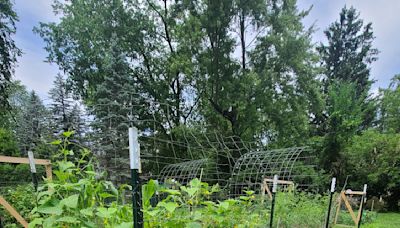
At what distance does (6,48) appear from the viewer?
756cm

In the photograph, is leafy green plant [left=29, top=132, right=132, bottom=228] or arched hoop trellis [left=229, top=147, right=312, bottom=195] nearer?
leafy green plant [left=29, top=132, right=132, bottom=228]

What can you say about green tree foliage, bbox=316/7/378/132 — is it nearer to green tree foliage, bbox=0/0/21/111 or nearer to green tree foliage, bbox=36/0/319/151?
green tree foliage, bbox=36/0/319/151

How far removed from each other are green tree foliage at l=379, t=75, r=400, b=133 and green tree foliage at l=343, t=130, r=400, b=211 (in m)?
2.56

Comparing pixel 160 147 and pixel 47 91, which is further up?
pixel 47 91

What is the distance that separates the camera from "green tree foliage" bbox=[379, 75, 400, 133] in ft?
37.5

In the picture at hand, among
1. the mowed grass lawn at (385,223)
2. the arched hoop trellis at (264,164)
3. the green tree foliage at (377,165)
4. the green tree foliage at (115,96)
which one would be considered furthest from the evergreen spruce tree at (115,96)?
the green tree foliage at (377,165)

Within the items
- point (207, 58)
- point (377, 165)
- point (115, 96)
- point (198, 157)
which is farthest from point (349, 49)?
point (115, 96)

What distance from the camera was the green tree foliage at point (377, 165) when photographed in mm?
8227

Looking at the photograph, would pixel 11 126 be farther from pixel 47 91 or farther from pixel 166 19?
pixel 166 19

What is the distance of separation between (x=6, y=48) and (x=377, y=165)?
11.0 metres

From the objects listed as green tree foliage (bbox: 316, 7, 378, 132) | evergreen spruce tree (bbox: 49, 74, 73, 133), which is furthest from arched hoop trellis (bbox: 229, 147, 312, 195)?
green tree foliage (bbox: 316, 7, 378, 132)

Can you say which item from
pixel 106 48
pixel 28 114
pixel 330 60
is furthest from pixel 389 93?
pixel 28 114

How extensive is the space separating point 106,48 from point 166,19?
2473mm

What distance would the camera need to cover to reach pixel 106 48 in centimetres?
1007
